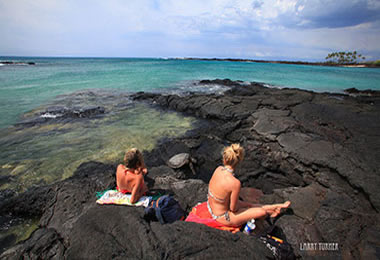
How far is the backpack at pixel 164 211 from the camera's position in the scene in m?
2.87

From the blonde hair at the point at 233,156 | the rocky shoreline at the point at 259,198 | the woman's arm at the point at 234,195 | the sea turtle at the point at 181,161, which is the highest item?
the blonde hair at the point at 233,156

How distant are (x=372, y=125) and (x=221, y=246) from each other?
915cm

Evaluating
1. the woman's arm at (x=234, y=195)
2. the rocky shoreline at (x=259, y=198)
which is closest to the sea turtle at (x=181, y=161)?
the rocky shoreline at (x=259, y=198)

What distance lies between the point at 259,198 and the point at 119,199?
11.0 ft

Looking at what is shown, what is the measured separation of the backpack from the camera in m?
2.87

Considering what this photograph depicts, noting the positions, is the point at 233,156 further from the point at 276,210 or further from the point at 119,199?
the point at 119,199

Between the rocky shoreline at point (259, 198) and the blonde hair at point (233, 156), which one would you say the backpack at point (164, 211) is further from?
the blonde hair at point (233, 156)

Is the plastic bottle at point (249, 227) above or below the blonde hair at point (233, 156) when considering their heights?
Answer: below

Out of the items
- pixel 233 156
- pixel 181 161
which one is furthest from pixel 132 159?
pixel 181 161

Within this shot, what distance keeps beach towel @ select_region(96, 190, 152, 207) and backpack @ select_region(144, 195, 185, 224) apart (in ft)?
2.60

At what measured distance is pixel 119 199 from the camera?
378 cm

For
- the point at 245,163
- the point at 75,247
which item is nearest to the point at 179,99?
the point at 245,163

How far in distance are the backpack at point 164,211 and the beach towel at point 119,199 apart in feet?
2.60

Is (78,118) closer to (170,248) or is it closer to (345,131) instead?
(170,248)
